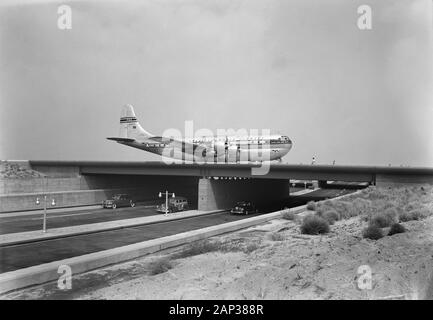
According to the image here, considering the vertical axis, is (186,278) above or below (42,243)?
above

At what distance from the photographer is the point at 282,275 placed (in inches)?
480

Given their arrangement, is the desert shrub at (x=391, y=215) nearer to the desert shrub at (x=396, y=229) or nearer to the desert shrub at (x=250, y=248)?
the desert shrub at (x=396, y=229)

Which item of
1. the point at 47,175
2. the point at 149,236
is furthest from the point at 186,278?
the point at 47,175

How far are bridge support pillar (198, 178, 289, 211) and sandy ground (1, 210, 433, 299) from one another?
32.3m

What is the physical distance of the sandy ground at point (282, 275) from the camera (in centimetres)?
1091

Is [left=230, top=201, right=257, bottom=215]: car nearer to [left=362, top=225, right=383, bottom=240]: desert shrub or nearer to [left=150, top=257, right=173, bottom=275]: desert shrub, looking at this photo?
[left=362, top=225, right=383, bottom=240]: desert shrub

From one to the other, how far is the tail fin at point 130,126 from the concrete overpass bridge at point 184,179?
9.63 meters

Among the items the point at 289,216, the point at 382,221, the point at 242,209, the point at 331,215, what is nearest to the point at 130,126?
the point at 242,209

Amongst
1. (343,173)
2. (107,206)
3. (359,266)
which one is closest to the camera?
(359,266)

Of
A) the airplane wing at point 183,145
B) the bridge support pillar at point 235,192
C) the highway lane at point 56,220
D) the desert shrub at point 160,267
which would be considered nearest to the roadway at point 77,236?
the highway lane at point 56,220

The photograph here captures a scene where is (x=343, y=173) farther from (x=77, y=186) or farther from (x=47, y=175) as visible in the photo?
(x=47, y=175)

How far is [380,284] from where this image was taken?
11172 mm
